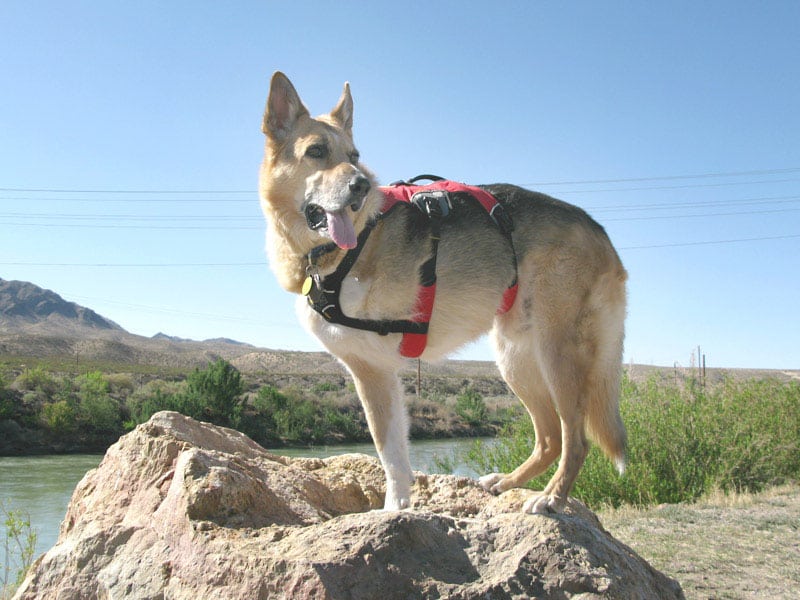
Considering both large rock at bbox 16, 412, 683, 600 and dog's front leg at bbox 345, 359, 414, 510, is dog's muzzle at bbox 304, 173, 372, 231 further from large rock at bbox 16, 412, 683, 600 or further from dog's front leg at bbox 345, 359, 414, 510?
large rock at bbox 16, 412, 683, 600

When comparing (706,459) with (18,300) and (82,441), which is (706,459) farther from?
(18,300)

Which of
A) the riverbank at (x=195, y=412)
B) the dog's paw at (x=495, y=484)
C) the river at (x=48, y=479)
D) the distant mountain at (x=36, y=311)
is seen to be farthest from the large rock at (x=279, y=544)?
the distant mountain at (x=36, y=311)

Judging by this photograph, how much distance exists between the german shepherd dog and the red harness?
1.9 inches

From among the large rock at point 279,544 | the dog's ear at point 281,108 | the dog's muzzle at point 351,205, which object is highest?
the dog's ear at point 281,108

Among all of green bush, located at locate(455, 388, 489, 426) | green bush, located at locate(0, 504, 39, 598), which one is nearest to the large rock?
green bush, located at locate(0, 504, 39, 598)

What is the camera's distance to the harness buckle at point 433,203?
4.73 m

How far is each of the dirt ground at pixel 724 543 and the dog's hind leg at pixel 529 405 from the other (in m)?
1.88

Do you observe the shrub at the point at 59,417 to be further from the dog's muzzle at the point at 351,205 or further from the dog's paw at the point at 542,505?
the dog's paw at the point at 542,505

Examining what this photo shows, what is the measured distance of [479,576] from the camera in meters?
3.00

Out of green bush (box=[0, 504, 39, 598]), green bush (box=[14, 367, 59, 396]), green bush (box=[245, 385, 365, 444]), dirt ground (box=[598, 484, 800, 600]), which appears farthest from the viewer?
green bush (box=[14, 367, 59, 396])

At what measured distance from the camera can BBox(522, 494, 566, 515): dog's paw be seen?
374 cm

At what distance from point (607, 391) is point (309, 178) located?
2.60m

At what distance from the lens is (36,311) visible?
598 ft

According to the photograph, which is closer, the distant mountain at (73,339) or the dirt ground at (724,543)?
the dirt ground at (724,543)
